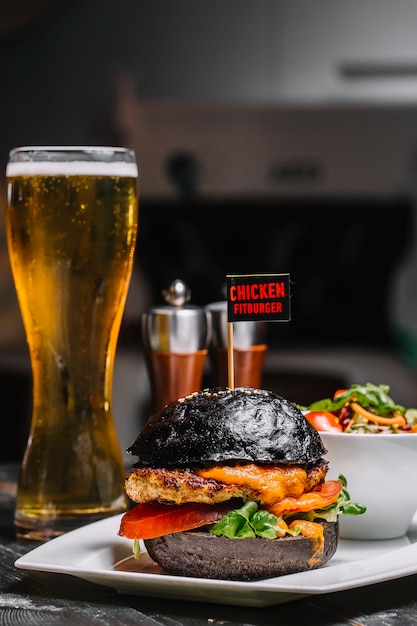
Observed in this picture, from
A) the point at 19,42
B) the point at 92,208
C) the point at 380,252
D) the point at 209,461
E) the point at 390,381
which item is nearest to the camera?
the point at 209,461

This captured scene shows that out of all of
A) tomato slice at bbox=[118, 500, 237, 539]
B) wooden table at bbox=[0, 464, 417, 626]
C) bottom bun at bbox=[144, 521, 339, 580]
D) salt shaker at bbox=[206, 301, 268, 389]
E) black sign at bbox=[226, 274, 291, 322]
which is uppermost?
black sign at bbox=[226, 274, 291, 322]

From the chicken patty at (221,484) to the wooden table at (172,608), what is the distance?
0.32ft

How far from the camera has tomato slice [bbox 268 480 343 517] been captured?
0.98m

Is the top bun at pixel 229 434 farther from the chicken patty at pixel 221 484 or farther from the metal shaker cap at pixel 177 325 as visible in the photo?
the metal shaker cap at pixel 177 325

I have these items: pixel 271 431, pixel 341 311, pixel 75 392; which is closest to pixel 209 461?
pixel 271 431

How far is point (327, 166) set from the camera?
161 inches

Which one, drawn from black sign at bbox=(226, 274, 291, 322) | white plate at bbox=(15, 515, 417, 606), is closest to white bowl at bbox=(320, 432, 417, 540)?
white plate at bbox=(15, 515, 417, 606)

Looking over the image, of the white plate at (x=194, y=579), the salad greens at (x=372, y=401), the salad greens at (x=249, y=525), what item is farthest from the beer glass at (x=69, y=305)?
the salad greens at (x=249, y=525)

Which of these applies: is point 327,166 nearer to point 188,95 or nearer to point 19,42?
point 188,95

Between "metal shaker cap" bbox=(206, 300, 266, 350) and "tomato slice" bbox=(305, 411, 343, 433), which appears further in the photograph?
"metal shaker cap" bbox=(206, 300, 266, 350)

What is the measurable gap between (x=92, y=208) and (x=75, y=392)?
235mm

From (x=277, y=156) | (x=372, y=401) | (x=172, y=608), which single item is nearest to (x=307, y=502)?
(x=172, y=608)

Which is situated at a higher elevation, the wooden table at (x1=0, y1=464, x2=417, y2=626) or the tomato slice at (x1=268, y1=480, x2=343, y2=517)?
the tomato slice at (x1=268, y1=480, x2=343, y2=517)

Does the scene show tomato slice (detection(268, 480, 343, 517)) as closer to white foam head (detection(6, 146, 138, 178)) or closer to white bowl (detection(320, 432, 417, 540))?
white bowl (detection(320, 432, 417, 540))
